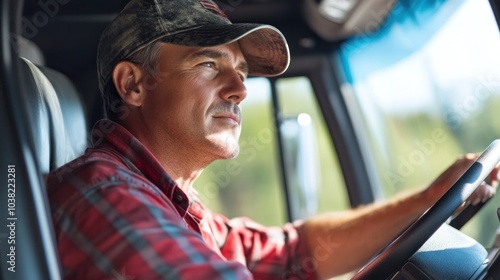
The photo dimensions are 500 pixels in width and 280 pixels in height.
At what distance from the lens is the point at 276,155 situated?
2904 mm

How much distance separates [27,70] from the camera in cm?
152

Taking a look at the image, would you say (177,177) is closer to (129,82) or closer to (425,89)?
(129,82)

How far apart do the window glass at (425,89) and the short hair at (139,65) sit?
1.31m

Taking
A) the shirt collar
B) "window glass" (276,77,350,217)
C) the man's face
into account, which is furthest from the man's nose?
"window glass" (276,77,350,217)

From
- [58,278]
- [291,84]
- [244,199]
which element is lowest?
[244,199]

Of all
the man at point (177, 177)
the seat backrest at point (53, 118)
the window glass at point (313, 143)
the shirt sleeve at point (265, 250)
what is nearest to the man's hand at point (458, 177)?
the man at point (177, 177)

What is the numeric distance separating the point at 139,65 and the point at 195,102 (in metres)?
0.15

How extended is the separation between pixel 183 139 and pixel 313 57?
4.30 feet

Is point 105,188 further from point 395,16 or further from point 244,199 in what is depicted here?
point 244,199

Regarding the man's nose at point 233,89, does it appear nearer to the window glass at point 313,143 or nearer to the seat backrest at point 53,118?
the seat backrest at point 53,118

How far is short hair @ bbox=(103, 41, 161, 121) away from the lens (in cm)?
164

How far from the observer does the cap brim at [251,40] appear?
4.98 ft

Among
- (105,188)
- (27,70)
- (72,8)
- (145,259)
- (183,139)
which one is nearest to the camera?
(145,259)

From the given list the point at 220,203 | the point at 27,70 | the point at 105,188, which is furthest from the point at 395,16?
the point at 105,188
